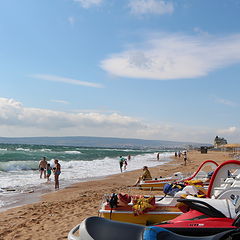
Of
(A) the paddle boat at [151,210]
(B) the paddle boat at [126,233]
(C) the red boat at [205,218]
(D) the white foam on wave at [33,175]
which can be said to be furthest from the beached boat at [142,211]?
(D) the white foam on wave at [33,175]

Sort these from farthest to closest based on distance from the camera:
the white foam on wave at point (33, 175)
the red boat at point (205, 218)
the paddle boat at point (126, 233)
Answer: the white foam on wave at point (33, 175), the red boat at point (205, 218), the paddle boat at point (126, 233)

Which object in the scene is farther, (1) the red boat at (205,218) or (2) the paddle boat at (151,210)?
(2) the paddle boat at (151,210)

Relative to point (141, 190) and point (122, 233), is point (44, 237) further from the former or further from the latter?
point (141, 190)

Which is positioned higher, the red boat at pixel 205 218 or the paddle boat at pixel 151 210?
the red boat at pixel 205 218

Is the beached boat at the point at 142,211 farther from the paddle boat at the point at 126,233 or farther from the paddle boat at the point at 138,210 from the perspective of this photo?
the paddle boat at the point at 126,233

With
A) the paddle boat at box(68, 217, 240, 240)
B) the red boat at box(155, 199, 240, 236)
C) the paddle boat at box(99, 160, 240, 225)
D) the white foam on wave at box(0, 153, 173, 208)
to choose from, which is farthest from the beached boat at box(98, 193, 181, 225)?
the white foam on wave at box(0, 153, 173, 208)

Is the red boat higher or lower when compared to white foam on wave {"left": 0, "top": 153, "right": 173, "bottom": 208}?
higher

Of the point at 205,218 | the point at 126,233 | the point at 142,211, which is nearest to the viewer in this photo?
the point at 126,233

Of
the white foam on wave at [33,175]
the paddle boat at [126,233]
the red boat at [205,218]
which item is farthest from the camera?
the white foam on wave at [33,175]

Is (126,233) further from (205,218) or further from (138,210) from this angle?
(138,210)

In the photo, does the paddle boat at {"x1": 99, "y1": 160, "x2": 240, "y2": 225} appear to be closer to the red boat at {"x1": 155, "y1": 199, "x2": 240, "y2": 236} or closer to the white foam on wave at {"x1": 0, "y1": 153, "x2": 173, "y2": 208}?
the red boat at {"x1": 155, "y1": 199, "x2": 240, "y2": 236}

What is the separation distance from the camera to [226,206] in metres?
4.12

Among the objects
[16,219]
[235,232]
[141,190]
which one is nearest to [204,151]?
[141,190]

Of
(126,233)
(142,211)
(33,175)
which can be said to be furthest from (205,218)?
(33,175)
